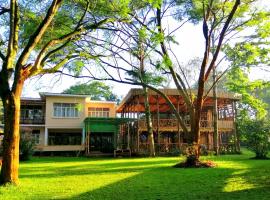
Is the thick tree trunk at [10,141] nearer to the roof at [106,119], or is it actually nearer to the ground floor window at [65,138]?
the roof at [106,119]

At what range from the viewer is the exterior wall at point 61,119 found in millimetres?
32469

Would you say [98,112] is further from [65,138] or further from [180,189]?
[180,189]

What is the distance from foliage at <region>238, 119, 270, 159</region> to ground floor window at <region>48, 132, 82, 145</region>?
57.2ft

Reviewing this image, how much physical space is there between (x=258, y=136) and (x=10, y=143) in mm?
16272

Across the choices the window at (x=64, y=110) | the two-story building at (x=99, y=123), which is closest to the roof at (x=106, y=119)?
the two-story building at (x=99, y=123)

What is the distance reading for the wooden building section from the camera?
27.0 metres

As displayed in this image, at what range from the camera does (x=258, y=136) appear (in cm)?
2170

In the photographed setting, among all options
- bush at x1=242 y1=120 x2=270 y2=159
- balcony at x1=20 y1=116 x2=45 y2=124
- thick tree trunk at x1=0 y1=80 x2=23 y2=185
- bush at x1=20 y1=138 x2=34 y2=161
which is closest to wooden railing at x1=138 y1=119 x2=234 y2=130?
bush at x1=242 y1=120 x2=270 y2=159

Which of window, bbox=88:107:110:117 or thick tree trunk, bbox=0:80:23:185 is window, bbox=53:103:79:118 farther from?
thick tree trunk, bbox=0:80:23:185

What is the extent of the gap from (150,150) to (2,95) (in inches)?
638

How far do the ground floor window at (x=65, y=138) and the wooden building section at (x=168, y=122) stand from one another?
441 cm

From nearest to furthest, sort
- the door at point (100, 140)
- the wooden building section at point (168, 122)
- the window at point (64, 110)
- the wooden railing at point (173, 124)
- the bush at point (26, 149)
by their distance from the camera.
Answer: the bush at point (26, 149), the wooden building section at point (168, 122), the wooden railing at point (173, 124), the window at point (64, 110), the door at point (100, 140)

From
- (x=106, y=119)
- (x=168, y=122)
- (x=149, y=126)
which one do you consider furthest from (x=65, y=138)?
(x=149, y=126)

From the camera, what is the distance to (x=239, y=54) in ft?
53.3
